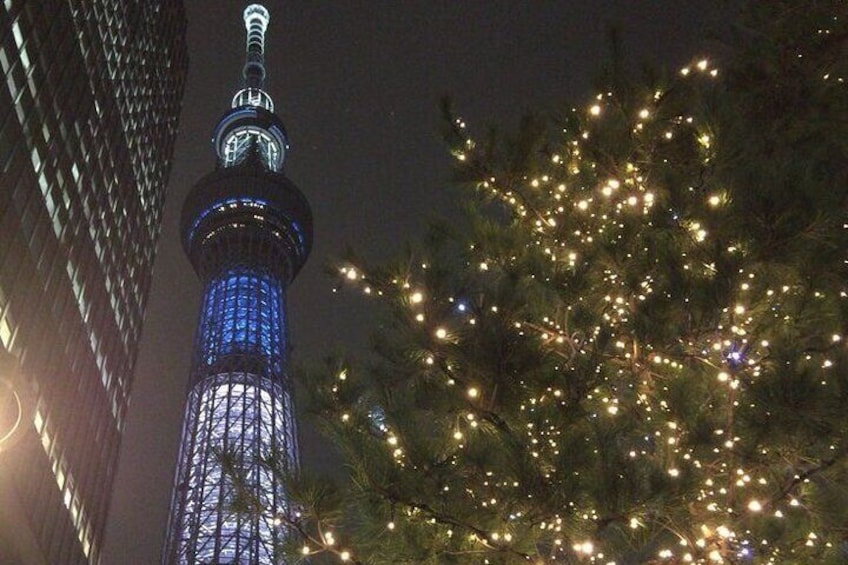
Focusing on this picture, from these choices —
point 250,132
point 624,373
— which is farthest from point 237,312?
point 624,373

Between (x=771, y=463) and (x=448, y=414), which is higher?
(x=448, y=414)

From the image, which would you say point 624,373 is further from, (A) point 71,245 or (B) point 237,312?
(B) point 237,312

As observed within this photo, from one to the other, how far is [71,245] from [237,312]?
1092 inches

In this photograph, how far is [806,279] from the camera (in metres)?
5.60

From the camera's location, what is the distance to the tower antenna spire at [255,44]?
7838 cm

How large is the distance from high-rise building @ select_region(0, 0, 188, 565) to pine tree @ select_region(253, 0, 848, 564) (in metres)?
13.3

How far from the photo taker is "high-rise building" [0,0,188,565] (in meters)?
24.3

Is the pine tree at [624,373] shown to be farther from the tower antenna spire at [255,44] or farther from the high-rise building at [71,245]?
the tower antenna spire at [255,44]

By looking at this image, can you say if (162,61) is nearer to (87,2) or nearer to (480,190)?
(87,2)

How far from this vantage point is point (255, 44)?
8300 cm

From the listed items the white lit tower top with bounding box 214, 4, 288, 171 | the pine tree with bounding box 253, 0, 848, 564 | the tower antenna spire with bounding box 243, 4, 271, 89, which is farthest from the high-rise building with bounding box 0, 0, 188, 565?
the tower antenna spire with bounding box 243, 4, 271, 89

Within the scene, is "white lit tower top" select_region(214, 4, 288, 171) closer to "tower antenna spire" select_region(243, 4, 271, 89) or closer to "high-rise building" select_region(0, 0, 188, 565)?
"tower antenna spire" select_region(243, 4, 271, 89)

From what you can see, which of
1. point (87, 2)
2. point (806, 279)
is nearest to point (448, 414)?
point (806, 279)

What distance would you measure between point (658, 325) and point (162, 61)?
47184 mm
